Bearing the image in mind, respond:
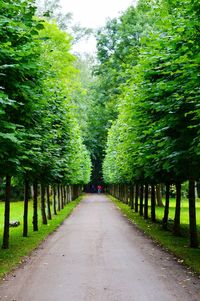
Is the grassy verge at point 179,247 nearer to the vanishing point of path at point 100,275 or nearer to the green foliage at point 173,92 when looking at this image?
the vanishing point of path at point 100,275

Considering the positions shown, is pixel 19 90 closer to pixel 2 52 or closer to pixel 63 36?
pixel 2 52

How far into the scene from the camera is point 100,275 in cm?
1031

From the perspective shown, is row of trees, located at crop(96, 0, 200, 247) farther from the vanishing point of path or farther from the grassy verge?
the vanishing point of path

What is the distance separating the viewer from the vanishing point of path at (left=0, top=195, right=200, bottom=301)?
27.7ft

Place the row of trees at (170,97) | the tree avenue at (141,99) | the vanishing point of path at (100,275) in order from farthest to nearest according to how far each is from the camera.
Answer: the row of trees at (170,97)
the tree avenue at (141,99)
the vanishing point of path at (100,275)

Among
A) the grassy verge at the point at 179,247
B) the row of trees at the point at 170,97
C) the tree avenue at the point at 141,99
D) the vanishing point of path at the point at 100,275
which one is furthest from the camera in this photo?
the grassy verge at the point at 179,247

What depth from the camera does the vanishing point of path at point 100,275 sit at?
8.45 metres

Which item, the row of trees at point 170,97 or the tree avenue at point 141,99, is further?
the row of trees at point 170,97

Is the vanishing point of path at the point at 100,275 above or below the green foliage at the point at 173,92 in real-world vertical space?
below

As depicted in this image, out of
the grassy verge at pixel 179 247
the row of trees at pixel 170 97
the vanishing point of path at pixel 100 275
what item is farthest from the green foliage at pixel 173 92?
the vanishing point of path at pixel 100 275

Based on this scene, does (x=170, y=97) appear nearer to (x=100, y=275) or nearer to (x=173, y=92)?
(x=173, y=92)

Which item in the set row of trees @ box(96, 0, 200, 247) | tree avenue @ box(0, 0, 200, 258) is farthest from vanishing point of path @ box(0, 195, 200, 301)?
row of trees @ box(96, 0, 200, 247)

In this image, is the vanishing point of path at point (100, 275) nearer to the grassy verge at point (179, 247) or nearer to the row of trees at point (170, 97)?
the grassy verge at point (179, 247)

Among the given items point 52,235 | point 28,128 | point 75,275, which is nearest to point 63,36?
point 52,235
